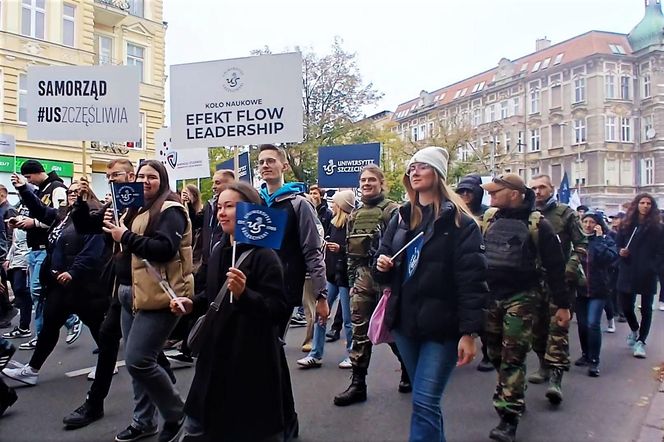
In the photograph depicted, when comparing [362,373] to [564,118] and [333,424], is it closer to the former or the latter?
[333,424]

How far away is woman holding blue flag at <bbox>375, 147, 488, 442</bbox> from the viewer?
10.7ft

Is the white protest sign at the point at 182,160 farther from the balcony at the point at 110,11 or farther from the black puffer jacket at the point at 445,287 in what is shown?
the balcony at the point at 110,11

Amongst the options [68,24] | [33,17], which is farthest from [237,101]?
[68,24]

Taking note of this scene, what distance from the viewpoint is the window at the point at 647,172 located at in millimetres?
56344

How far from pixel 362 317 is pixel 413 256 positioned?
1.92 m

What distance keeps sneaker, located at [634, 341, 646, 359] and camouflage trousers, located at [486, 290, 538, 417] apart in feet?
11.5

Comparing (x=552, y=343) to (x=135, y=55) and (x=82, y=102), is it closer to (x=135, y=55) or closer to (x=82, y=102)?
(x=82, y=102)

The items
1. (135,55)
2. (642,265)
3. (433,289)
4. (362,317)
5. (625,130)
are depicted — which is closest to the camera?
(433,289)

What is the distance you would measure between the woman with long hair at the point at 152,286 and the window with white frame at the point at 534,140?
6153cm

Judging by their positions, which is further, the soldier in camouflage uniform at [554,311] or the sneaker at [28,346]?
the sneaker at [28,346]

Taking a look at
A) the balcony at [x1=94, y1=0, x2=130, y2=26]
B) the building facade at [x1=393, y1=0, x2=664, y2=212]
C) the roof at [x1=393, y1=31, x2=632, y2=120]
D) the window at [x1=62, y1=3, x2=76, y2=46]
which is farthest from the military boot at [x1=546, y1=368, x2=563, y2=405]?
the roof at [x1=393, y1=31, x2=632, y2=120]

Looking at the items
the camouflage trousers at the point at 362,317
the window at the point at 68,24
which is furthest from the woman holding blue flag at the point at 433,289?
the window at the point at 68,24

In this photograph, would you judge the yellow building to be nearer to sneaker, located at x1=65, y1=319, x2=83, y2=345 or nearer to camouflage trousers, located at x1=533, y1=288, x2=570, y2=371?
sneaker, located at x1=65, y1=319, x2=83, y2=345

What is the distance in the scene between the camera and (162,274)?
12.9ft
